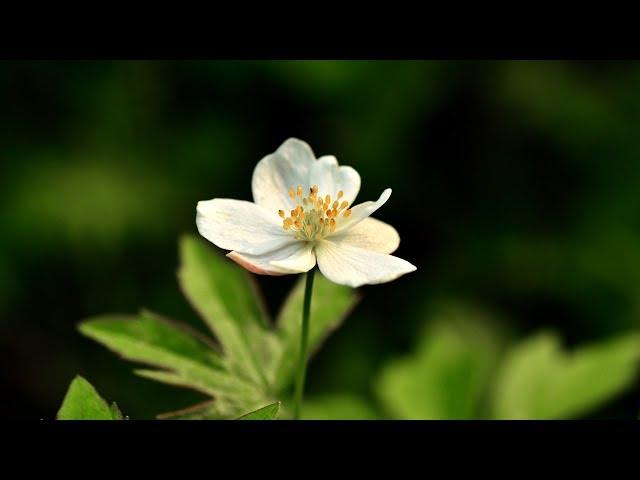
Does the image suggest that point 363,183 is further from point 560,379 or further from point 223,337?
point 223,337

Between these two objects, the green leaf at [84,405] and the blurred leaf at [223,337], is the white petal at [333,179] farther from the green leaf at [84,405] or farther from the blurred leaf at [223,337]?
the green leaf at [84,405]

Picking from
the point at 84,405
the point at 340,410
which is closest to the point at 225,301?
the point at 84,405

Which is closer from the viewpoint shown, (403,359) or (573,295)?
(403,359)

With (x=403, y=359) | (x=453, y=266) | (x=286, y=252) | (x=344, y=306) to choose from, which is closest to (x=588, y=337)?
(x=453, y=266)

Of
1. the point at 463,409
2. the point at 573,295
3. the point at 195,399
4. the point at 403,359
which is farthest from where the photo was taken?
the point at 573,295

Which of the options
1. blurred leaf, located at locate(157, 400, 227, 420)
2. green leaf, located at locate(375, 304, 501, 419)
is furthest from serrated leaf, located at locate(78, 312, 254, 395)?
green leaf, located at locate(375, 304, 501, 419)

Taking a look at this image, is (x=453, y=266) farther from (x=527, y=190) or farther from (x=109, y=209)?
(x=109, y=209)
